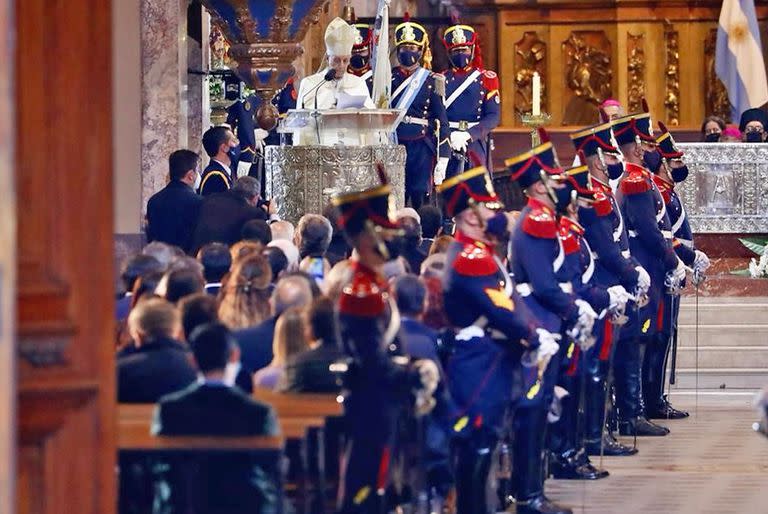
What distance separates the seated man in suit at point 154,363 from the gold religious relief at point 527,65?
15835 millimetres

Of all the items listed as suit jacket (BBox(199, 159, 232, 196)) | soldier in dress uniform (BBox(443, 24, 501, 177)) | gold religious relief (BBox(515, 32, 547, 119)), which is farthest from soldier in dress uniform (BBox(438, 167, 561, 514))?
gold religious relief (BBox(515, 32, 547, 119))

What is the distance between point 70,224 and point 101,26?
0.65m

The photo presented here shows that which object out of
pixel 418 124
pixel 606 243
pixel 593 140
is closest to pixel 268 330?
pixel 606 243

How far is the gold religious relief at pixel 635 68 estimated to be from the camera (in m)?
23.3

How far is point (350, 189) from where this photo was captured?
1380cm

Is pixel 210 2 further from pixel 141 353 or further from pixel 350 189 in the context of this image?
pixel 141 353

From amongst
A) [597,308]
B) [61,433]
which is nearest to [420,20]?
[597,308]

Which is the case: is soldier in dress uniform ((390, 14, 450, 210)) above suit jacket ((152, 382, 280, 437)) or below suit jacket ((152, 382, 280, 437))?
above

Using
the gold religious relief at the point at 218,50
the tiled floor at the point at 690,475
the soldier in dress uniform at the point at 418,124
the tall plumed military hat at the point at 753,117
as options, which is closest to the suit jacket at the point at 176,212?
the tiled floor at the point at 690,475

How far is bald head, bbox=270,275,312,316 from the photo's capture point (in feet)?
28.7

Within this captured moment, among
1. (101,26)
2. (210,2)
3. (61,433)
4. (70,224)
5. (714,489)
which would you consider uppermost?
(210,2)

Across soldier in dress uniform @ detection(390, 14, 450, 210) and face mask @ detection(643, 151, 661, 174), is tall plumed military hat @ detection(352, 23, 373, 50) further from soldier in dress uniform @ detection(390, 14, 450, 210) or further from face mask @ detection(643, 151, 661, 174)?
face mask @ detection(643, 151, 661, 174)

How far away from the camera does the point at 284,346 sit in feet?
25.9

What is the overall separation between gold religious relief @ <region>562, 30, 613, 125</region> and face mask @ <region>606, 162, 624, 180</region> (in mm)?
9945
